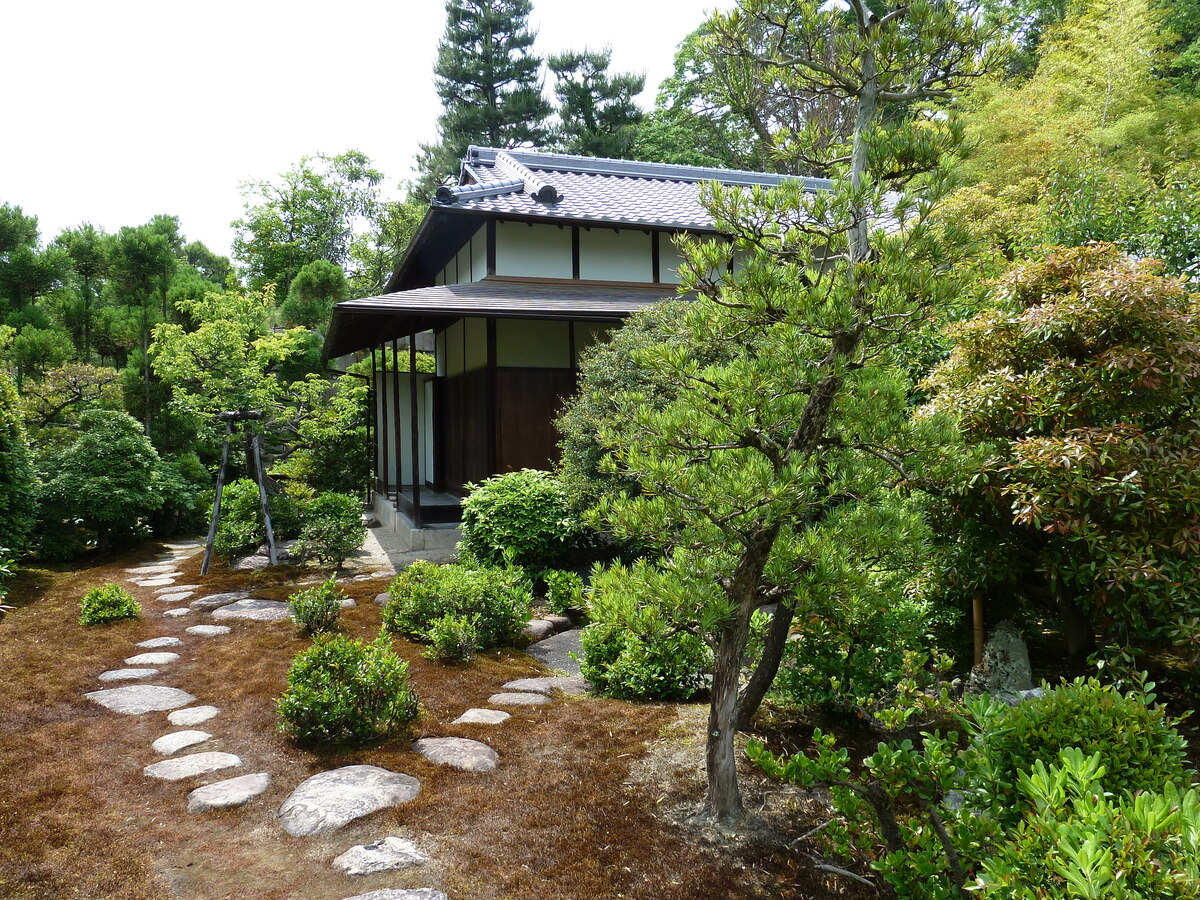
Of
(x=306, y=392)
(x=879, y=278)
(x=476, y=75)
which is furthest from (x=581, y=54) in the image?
(x=879, y=278)

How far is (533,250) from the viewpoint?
11961 millimetres

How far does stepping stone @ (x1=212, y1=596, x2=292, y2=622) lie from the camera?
23.5 ft

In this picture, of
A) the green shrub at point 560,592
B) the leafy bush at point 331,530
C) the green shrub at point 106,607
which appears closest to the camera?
the green shrub at point 106,607

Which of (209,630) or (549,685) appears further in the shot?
(209,630)

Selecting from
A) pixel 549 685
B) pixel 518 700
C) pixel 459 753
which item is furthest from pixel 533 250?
pixel 459 753

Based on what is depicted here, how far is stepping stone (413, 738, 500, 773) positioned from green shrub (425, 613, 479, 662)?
1.43 m

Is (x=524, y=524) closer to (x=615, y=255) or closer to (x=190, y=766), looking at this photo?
(x=190, y=766)

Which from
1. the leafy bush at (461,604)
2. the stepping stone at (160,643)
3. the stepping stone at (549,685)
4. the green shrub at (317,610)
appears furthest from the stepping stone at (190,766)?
the stepping stone at (160,643)

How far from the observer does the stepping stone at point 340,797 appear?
328 cm

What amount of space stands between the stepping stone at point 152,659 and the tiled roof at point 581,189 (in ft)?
22.7

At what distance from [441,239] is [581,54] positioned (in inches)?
627

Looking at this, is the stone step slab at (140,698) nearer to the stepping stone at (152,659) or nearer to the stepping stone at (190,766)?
the stepping stone at (152,659)

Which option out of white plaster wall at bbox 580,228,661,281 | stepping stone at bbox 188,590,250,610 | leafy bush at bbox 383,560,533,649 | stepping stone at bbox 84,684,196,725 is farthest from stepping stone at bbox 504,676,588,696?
white plaster wall at bbox 580,228,661,281

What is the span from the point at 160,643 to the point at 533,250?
778 cm
